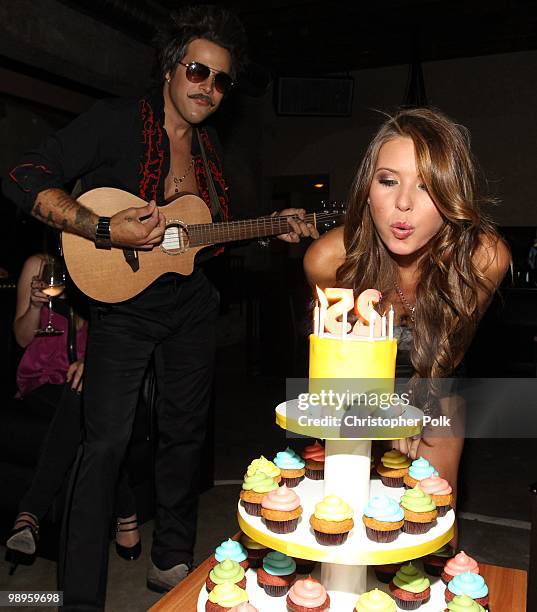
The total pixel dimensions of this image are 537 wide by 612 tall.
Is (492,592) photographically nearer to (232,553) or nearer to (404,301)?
(232,553)

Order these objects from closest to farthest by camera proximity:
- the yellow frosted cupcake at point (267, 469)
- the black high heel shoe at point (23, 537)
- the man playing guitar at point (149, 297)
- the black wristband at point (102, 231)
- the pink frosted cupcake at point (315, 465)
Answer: the yellow frosted cupcake at point (267, 469) → the pink frosted cupcake at point (315, 465) → the man playing guitar at point (149, 297) → the black wristband at point (102, 231) → the black high heel shoe at point (23, 537)

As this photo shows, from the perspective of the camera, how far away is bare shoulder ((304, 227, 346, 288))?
2.13m

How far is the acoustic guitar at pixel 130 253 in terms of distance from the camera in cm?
226

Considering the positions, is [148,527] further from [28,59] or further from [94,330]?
[28,59]

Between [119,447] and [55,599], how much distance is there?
63 centimetres

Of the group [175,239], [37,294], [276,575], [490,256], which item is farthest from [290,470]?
[37,294]

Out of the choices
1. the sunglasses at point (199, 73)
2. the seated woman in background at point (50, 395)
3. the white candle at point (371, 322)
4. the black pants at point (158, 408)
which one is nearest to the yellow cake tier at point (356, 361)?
the white candle at point (371, 322)

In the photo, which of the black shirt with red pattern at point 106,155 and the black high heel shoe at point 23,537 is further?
the black high heel shoe at point 23,537

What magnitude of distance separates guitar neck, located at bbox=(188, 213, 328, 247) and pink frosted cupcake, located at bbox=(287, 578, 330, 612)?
1464mm

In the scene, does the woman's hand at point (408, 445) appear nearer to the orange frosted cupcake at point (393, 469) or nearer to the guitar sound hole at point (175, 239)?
the orange frosted cupcake at point (393, 469)

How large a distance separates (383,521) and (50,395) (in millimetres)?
2042

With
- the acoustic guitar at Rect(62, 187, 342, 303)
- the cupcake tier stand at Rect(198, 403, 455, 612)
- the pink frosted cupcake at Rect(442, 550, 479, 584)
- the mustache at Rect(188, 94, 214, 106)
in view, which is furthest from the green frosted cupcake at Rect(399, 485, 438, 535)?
the mustache at Rect(188, 94, 214, 106)

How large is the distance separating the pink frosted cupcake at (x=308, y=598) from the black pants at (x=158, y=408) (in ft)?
3.21

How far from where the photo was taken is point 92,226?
86.7 inches
